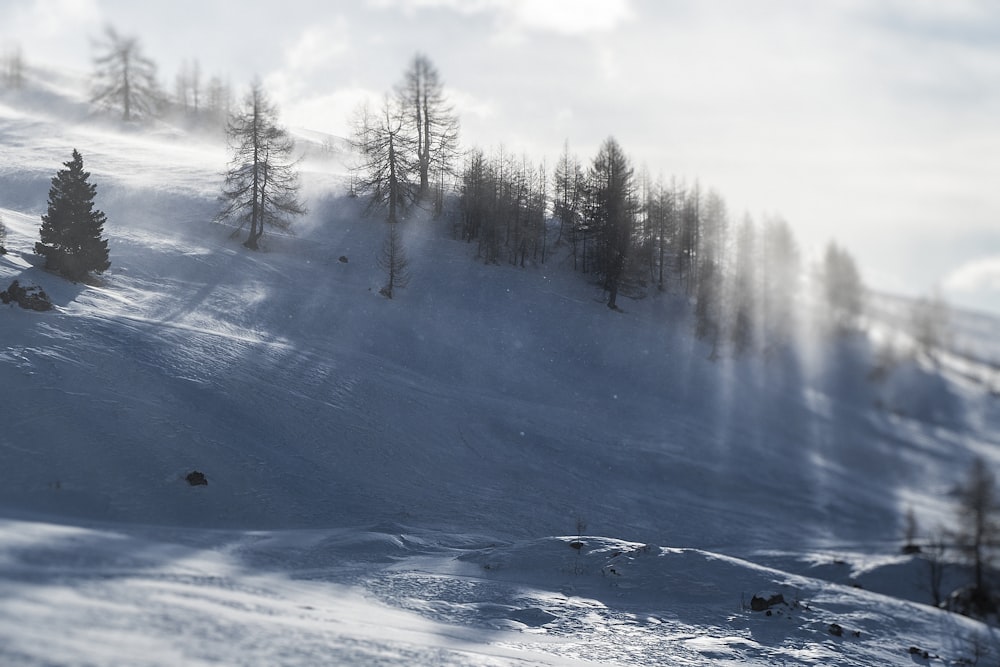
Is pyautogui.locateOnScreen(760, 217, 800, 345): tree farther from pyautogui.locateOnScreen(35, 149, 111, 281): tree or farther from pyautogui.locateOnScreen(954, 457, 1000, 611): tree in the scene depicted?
pyautogui.locateOnScreen(35, 149, 111, 281): tree

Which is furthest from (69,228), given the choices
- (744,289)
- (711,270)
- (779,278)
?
(779,278)

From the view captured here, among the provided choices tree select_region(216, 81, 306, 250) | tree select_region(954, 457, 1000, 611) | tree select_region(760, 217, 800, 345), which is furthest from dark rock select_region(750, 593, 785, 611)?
tree select_region(760, 217, 800, 345)

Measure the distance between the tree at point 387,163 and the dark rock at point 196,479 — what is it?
101ft

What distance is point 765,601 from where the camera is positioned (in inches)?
464

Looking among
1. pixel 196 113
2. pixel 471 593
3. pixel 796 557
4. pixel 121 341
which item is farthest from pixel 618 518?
pixel 196 113

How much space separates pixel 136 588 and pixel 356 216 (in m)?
40.0

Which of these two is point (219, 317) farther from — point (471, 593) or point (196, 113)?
point (196, 113)

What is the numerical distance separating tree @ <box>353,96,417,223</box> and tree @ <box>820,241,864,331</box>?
49168 millimetres

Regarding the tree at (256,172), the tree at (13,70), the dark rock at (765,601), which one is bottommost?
the dark rock at (765,601)

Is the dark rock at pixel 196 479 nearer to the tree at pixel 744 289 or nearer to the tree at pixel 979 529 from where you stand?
the tree at pixel 979 529

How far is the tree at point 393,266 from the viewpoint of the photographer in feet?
115

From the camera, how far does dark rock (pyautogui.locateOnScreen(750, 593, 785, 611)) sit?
461 inches

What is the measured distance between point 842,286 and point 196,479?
76021mm

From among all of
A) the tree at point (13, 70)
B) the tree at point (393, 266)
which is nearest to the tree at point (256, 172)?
the tree at point (393, 266)
